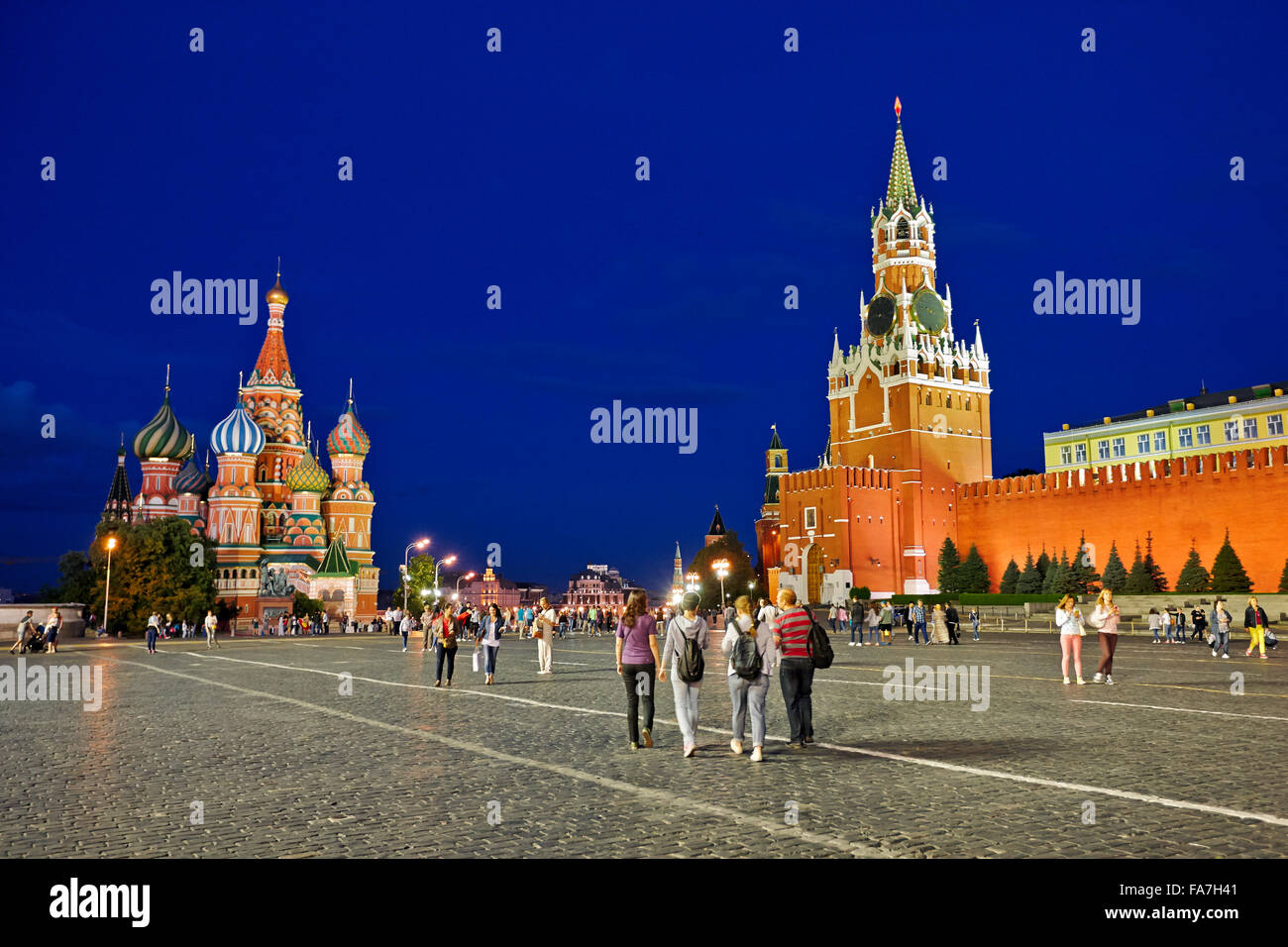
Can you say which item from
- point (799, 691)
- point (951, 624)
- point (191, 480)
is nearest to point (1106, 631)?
point (799, 691)

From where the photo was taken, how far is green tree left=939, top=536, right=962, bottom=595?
62438 millimetres

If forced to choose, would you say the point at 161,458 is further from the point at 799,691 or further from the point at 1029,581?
the point at 799,691

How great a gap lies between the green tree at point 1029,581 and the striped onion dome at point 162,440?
56.6m

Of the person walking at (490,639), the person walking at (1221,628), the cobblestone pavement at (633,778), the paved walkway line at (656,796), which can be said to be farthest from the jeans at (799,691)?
the person walking at (1221,628)

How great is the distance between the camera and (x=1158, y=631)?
30312 mm

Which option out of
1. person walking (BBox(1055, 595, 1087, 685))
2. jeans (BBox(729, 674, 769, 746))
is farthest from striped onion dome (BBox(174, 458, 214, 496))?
jeans (BBox(729, 674, 769, 746))

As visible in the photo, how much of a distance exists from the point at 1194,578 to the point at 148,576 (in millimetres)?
51719

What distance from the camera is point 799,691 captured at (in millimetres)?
8867

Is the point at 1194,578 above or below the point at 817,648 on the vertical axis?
below
